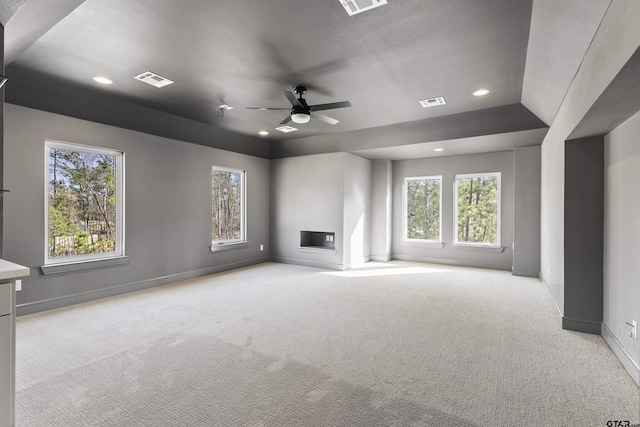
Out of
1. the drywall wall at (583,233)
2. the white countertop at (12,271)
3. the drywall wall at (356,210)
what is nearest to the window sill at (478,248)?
the drywall wall at (356,210)

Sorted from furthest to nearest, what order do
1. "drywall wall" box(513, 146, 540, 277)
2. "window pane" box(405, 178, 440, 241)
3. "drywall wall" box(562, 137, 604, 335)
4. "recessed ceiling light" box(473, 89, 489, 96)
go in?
1. "window pane" box(405, 178, 440, 241)
2. "drywall wall" box(513, 146, 540, 277)
3. "recessed ceiling light" box(473, 89, 489, 96)
4. "drywall wall" box(562, 137, 604, 335)

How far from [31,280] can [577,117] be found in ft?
19.9

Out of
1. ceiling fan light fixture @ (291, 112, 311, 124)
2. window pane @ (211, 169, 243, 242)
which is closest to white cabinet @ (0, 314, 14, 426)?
ceiling fan light fixture @ (291, 112, 311, 124)

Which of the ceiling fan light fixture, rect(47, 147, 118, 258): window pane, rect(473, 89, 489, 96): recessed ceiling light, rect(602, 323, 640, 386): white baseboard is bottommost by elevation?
rect(602, 323, 640, 386): white baseboard

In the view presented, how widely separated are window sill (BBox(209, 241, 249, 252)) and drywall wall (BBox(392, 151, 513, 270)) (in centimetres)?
355

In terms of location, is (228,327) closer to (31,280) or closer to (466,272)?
(31,280)

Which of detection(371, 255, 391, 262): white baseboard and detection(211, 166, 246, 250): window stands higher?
detection(211, 166, 246, 250): window

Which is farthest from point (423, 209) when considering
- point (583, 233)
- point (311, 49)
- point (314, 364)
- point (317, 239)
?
point (314, 364)

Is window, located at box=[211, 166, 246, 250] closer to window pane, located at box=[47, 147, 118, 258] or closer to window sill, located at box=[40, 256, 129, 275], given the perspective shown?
window sill, located at box=[40, 256, 129, 275]

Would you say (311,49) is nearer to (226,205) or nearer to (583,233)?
(583,233)

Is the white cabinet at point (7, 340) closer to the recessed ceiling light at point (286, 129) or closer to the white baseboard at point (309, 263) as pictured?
the recessed ceiling light at point (286, 129)

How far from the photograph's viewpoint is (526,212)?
18.9ft

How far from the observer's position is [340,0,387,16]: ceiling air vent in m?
2.34

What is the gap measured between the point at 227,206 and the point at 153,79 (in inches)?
121
